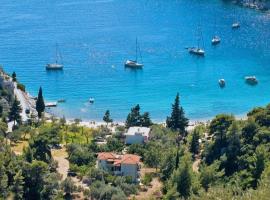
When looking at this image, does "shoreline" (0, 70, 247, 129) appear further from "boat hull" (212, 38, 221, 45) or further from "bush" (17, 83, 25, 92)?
"boat hull" (212, 38, 221, 45)

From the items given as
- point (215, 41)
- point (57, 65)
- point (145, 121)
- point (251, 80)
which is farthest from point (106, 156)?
point (215, 41)

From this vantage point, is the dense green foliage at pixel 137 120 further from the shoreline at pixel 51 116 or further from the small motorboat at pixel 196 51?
the small motorboat at pixel 196 51

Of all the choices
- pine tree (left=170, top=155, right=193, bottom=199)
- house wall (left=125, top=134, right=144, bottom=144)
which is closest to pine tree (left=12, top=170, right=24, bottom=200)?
pine tree (left=170, top=155, right=193, bottom=199)

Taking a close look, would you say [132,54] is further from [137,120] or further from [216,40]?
[137,120]

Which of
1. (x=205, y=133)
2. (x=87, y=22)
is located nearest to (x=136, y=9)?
(x=87, y=22)

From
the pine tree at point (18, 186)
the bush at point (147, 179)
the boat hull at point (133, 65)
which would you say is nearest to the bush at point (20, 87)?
the boat hull at point (133, 65)

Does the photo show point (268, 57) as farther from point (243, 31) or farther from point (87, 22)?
point (87, 22)
